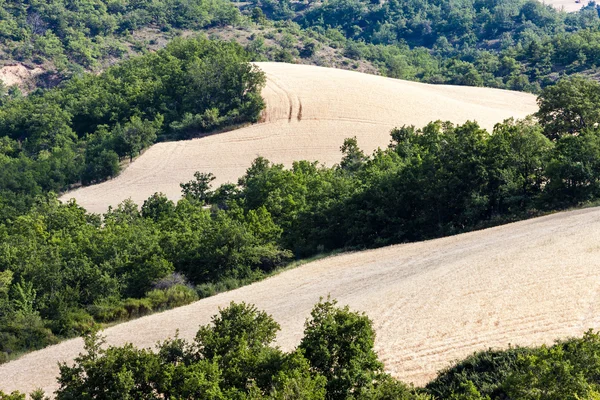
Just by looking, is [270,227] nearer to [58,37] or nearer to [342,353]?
[342,353]

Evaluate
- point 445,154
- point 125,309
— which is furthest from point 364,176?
point 125,309

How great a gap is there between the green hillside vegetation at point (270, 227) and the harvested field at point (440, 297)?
301 cm

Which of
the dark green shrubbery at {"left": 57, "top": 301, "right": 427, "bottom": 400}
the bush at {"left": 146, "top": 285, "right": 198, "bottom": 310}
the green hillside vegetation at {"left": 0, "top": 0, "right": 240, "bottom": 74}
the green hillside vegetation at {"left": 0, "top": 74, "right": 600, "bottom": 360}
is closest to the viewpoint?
the dark green shrubbery at {"left": 57, "top": 301, "right": 427, "bottom": 400}

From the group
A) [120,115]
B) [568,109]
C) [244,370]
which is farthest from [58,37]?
[244,370]

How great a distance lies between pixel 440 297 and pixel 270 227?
21320mm

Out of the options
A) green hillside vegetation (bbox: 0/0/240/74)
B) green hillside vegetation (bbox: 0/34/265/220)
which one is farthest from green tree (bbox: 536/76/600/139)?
green hillside vegetation (bbox: 0/0/240/74)

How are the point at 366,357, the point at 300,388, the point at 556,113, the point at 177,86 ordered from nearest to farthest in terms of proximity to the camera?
the point at 300,388 → the point at 366,357 → the point at 556,113 → the point at 177,86

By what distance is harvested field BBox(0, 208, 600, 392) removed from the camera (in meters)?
39.8

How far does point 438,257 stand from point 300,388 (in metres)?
26.5

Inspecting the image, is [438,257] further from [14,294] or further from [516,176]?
[14,294]

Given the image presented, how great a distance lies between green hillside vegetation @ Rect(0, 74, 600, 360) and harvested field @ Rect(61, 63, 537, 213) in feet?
78.1

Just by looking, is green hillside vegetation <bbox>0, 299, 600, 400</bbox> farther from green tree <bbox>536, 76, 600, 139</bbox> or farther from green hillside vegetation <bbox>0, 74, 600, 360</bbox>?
green tree <bbox>536, 76, 600, 139</bbox>

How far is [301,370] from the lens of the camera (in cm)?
3228

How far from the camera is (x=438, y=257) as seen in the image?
2170 inches
